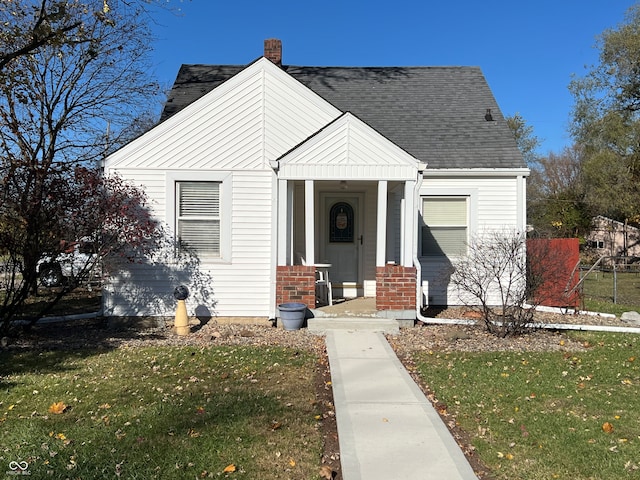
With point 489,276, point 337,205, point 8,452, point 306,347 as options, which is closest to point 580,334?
point 489,276

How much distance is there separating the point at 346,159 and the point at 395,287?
7.99ft

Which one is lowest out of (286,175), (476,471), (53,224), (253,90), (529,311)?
(476,471)

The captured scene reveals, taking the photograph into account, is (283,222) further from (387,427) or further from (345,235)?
(387,427)

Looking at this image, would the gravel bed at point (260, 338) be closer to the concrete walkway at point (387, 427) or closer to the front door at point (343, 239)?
the concrete walkway at point (387, 427)

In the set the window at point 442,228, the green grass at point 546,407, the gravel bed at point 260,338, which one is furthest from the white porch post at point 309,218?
the window at point 442,228

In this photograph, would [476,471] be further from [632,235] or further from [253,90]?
[632,235]

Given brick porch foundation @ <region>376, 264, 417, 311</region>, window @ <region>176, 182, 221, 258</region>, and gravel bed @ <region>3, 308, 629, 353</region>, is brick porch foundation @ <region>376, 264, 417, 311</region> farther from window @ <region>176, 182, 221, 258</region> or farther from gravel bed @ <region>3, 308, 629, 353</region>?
window @ <region>176, 182, 221, 258</region>

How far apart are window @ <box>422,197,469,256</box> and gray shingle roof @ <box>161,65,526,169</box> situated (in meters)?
0.84

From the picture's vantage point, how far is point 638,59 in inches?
996

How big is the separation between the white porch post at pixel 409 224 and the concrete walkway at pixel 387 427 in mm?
2614

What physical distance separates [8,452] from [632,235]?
40724 mm

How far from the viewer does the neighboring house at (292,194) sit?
8.59 metres

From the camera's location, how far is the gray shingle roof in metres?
10.5

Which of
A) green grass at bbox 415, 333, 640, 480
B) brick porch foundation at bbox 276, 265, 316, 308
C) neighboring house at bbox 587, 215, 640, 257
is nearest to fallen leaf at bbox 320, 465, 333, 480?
green grass at bbox 415, 333, 640, 480
